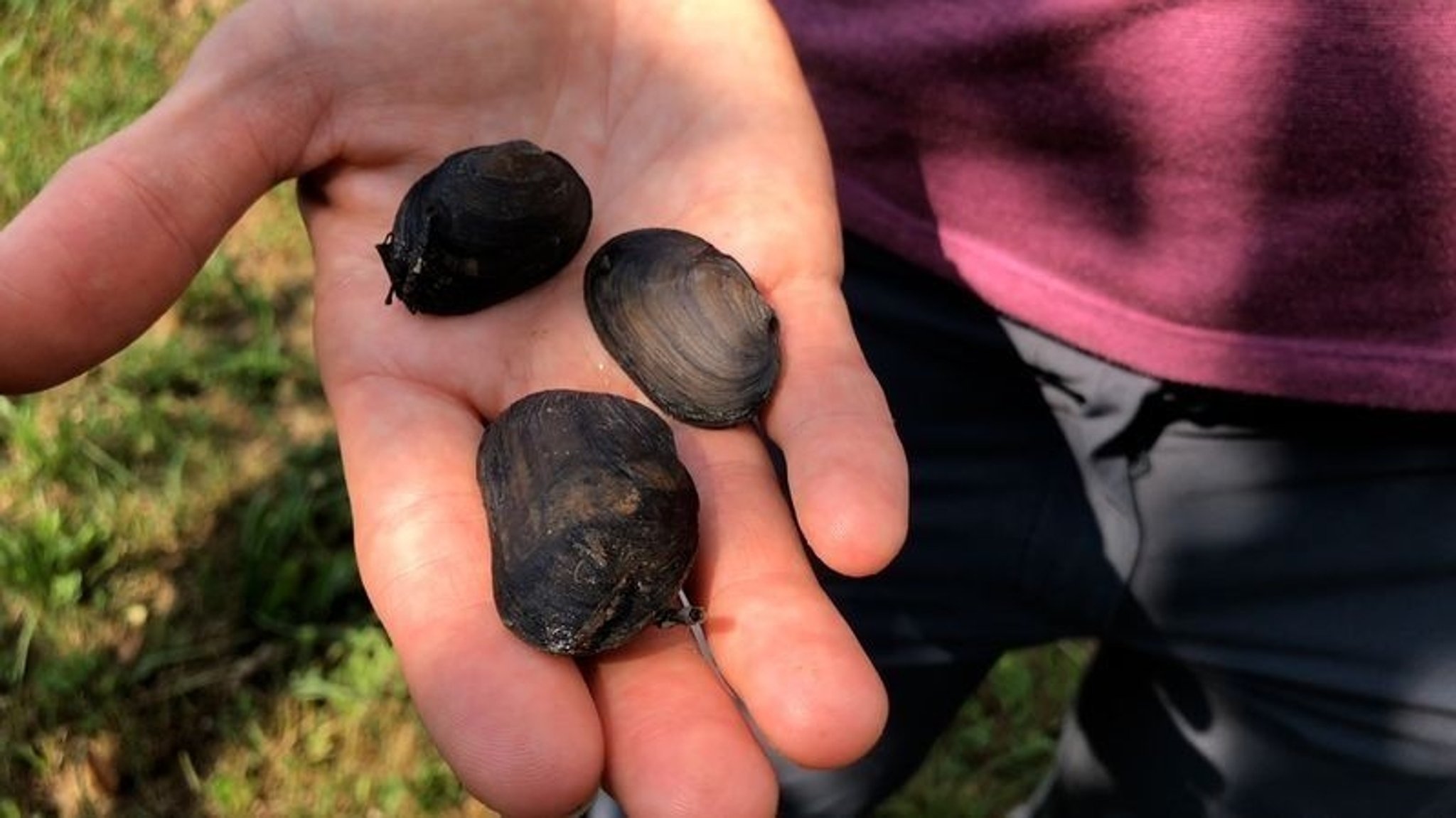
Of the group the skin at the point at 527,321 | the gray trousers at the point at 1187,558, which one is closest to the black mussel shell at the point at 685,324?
the skin at the point at 527,321

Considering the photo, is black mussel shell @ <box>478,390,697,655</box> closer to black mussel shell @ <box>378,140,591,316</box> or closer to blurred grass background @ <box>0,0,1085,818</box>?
black mussel shell @ <box>378,140,591,316</box>

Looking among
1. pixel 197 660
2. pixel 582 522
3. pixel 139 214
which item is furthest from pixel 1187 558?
pixel 197 660

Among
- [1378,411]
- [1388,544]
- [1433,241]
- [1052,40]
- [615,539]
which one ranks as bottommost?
[1388,544]

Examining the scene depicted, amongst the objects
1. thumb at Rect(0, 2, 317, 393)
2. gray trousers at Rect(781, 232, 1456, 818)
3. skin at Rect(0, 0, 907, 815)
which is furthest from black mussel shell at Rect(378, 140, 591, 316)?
gray trousers at Rect(781, 232, 1456, 818)

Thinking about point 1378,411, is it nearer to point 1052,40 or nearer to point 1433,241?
point 1433,241

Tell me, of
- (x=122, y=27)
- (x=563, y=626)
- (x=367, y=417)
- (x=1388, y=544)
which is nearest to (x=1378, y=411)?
(x=1388, y=544)

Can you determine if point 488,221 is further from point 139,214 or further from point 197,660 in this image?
point 197,660
